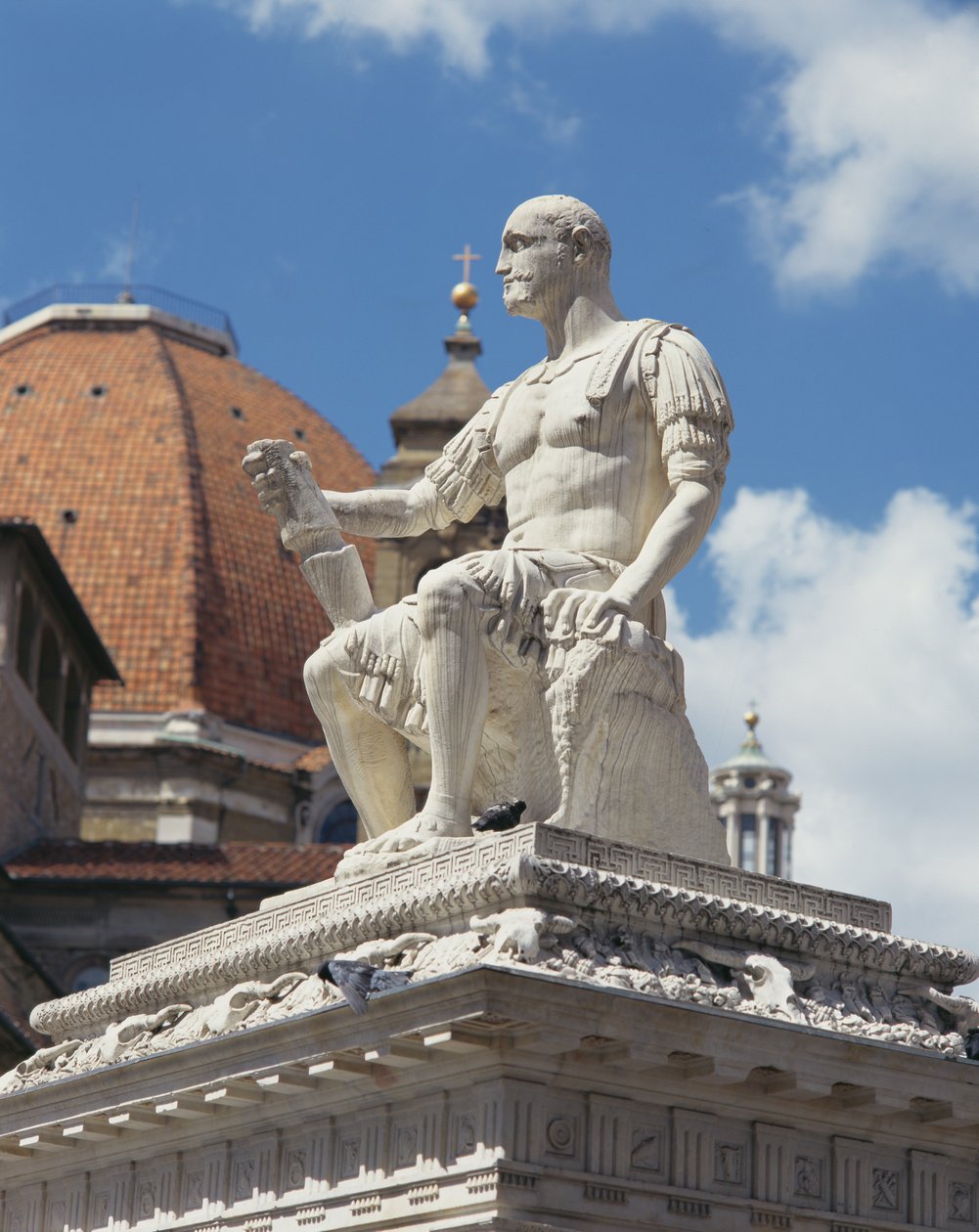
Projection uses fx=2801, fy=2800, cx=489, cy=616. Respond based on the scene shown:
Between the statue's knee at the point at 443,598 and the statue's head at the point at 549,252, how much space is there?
5.95 feet

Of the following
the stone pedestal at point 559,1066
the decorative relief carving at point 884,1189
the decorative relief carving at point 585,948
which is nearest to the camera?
the stone pedestal at point 559,1066

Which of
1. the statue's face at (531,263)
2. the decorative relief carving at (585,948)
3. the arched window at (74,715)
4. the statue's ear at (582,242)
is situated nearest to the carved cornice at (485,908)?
the decorative relief carving at (585,948)

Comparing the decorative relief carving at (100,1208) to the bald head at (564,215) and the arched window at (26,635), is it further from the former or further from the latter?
the arched window at (26,635)

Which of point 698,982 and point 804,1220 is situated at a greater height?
point 698,982

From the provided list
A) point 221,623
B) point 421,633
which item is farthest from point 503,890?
point 221,623

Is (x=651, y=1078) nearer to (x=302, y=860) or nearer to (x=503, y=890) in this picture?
(x=503, y=890)

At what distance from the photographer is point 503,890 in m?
12.5

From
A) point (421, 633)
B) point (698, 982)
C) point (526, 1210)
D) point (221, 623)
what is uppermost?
point (221, 623)

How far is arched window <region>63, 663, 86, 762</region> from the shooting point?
2265 inches

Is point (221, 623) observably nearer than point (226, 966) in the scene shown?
No

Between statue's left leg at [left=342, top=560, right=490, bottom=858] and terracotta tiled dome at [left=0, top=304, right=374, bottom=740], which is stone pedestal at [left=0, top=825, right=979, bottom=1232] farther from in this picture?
terracotta tiled dome at [left=0, top=304, right=374, bottom=740]

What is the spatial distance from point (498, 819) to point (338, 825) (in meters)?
51.1

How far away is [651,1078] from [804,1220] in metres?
1.07

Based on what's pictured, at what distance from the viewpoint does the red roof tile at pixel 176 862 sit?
51812mm
